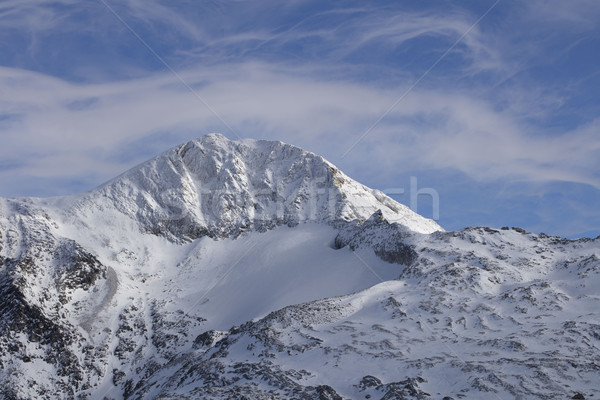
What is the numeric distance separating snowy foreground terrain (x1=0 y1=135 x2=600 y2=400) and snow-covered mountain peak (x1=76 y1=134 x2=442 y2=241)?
11.1 inches

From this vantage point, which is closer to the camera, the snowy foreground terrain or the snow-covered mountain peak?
the snowy foreground terrain

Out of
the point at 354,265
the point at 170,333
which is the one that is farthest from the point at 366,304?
the point at 170,333

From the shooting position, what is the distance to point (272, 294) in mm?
80938

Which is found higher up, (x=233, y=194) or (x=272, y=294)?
(x=233, y=194)

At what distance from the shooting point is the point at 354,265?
8300cm

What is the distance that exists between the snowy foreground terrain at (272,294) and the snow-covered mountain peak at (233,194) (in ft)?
0.93

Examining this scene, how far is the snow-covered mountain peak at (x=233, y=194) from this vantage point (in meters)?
102

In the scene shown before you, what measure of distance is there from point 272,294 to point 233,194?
29.2m

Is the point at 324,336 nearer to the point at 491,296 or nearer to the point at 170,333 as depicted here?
the point at 491,296

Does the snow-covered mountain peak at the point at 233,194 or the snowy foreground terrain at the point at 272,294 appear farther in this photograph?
the snow-covered mountain peak at the point at 233,194

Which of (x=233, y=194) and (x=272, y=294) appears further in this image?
(x=233, y=194)

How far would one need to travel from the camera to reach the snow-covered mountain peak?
102000 mm

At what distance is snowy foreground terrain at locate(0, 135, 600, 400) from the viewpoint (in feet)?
165

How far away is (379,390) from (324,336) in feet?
38.4
